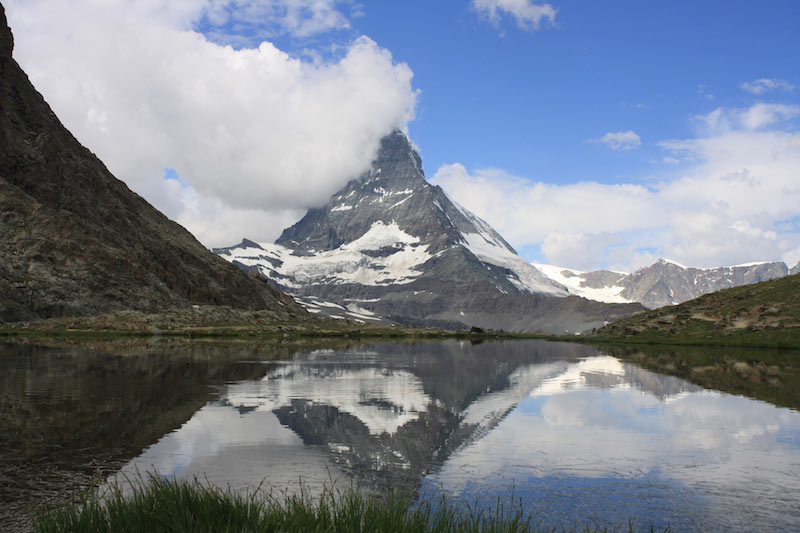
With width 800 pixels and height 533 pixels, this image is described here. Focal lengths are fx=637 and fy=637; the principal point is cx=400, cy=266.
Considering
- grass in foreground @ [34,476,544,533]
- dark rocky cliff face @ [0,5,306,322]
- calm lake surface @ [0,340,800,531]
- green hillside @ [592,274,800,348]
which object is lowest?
calm lake surface @ [0,340,800,531]

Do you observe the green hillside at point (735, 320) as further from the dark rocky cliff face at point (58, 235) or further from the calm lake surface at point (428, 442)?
the dark rocky cliff face at point (58, 235)

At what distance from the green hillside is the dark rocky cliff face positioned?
12057 cm

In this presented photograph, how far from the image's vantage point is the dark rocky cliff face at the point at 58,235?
470ft

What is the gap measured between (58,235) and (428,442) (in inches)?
6168

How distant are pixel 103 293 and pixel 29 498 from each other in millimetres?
148190

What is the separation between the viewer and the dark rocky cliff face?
470 feet

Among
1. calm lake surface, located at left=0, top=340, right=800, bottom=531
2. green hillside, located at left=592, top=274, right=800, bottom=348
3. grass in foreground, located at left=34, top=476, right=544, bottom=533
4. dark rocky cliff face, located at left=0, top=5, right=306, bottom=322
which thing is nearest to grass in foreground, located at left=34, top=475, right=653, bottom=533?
grass in foreground, located at left=34, top=476, right=544, bottom=533

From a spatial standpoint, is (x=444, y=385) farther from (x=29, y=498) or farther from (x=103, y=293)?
(x=103, y=293)

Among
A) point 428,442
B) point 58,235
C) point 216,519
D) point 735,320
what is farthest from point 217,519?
point 58,235

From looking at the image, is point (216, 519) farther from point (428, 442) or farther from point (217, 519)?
point (428, 442)

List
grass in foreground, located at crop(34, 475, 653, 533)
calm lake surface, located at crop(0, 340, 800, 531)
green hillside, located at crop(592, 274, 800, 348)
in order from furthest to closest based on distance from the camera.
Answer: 1. green hillside, located at crop(592, 274, 800, 348)
2. calm lake surface, located at crop(0, 340, 800, 531)
3. grass in foreground, located at crop(34, 475, 653, 533)

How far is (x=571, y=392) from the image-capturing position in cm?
4631

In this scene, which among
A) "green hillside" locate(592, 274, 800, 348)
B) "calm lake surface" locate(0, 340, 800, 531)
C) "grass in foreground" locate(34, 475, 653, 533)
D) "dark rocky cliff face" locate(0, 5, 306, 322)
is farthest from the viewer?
"dark rocky cliff face" locate(0, 5, 306, 322)

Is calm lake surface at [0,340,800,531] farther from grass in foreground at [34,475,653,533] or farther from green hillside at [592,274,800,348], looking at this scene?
green hillside at [592,274,800,348]
